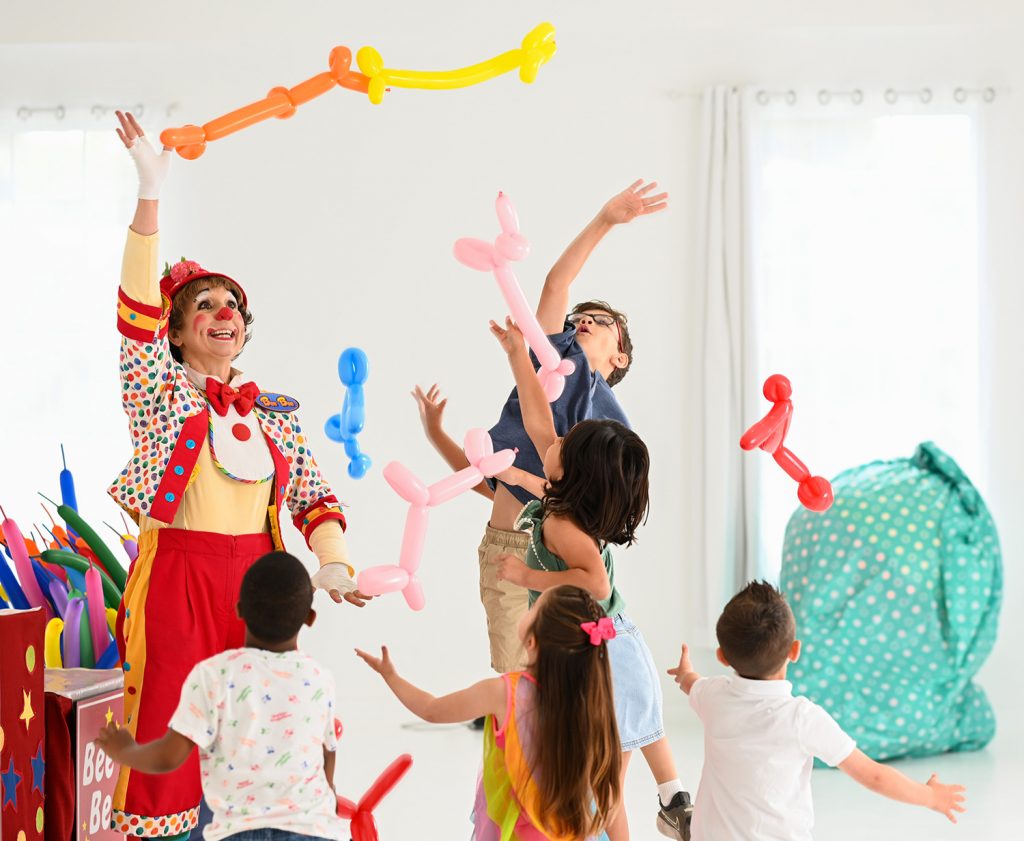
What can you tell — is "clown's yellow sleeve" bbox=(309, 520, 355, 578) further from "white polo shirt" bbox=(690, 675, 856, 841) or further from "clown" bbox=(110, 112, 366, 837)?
"white polo shirt" bbox=(690, 675, 856, 841)

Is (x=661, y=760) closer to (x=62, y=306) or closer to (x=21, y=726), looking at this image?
(x=21, y=726)

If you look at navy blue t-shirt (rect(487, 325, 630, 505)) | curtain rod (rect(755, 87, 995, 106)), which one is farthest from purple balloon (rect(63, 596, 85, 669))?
curtain rod (rect(755, 87, 995, 106))

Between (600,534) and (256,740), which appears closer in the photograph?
(256,740)

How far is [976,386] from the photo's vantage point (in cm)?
412

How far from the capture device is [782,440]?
7.45 feet

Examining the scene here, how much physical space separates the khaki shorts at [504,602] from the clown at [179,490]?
1.07 feet

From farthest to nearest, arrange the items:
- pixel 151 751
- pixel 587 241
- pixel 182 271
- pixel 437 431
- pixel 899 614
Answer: pixel 899 614, pixel 437 431, pixel 587 241, pixel 182 271, pixel 151 751

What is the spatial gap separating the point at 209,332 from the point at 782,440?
1118 mm

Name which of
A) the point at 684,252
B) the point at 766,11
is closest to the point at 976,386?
the point at 684,252

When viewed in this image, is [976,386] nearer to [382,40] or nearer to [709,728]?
[382,40]

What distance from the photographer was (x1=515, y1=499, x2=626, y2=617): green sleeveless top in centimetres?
193

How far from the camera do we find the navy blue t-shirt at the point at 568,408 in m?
2.31

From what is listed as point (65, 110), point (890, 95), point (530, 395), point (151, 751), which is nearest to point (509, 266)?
point (530, 395)

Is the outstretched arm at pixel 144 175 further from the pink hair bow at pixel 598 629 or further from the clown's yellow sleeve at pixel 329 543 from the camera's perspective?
the pink hair bow at pixel 598 629
